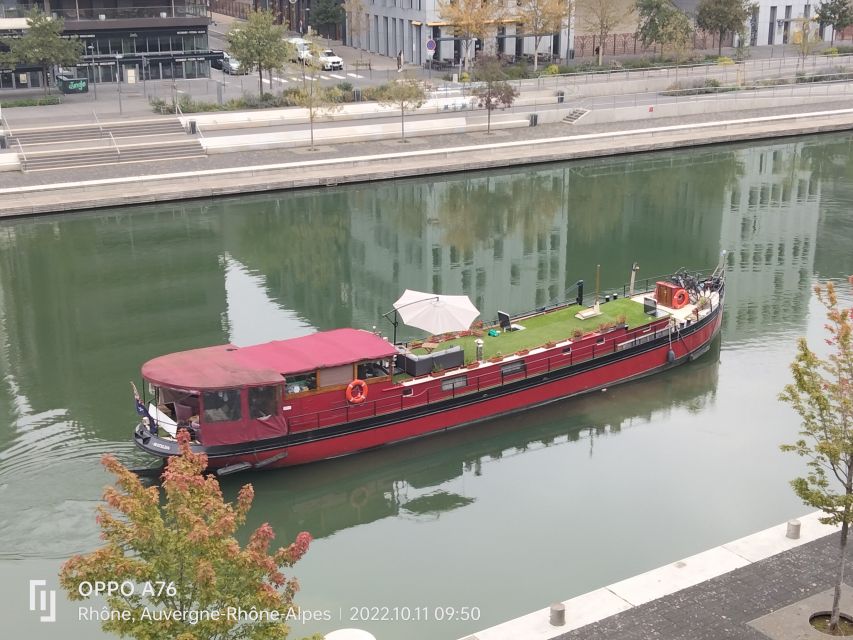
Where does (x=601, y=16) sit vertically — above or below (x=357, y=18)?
below

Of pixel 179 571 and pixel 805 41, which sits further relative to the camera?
pixel 805 41

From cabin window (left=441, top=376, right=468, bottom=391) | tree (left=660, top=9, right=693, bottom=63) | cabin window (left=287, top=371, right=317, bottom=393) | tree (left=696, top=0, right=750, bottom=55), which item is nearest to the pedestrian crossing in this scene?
tree (left=660, top=9, right=693, bottom=63)

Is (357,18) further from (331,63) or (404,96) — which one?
(404,96)

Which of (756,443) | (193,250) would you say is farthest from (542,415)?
(193,250)

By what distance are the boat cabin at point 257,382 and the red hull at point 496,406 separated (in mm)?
853

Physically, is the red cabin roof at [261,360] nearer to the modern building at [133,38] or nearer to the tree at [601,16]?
the modern building at [133,38]

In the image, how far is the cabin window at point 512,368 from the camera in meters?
30.0

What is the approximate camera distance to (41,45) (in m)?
69.2

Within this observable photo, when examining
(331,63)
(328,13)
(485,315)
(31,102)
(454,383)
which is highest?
(328,13)

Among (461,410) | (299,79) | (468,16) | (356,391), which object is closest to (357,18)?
(468,16)

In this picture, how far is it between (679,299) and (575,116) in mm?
40296

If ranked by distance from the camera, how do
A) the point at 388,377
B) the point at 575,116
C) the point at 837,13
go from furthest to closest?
the point at 837,13 → the point at 575,116 → the point at 388,377

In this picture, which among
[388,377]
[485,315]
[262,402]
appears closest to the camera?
[262,402]

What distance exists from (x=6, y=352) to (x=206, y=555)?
960 inches
